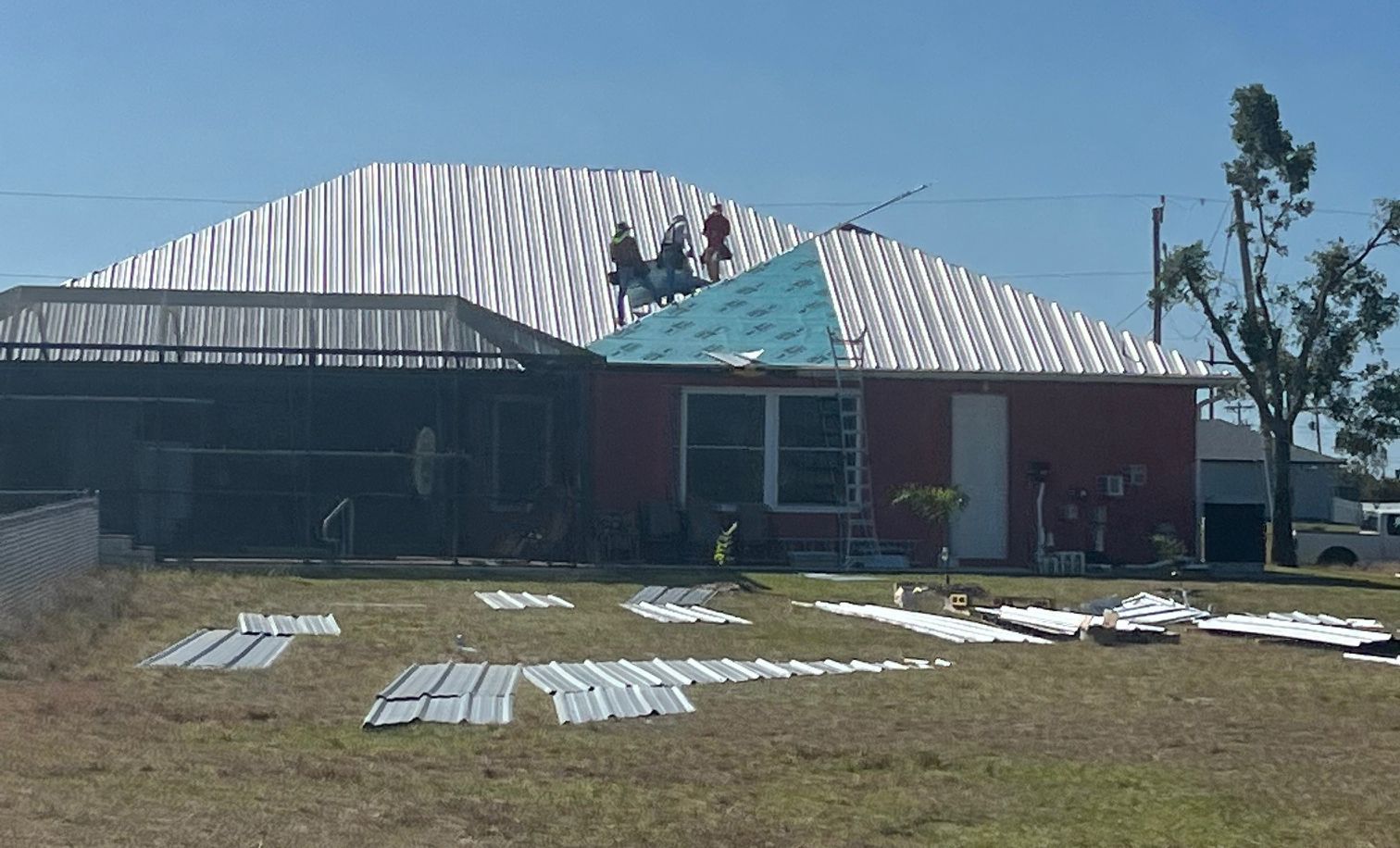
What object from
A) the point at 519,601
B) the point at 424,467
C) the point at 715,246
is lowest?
the point at 519,601

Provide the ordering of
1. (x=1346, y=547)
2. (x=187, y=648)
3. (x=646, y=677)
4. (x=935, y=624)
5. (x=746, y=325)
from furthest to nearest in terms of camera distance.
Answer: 1. (x=1346, y=547)
2. (x=746, y=325)
3. (x=935, y=624)
4. (x=187, y=648)
5. (x=646, y=677)

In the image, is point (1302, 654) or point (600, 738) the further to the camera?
point (1302, 654)

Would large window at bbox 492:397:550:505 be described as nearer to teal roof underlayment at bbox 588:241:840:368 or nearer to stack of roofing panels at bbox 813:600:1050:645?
teal roof underlayment at bbox 588:241:840:368

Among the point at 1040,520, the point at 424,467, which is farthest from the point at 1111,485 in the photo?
the point at 424,467

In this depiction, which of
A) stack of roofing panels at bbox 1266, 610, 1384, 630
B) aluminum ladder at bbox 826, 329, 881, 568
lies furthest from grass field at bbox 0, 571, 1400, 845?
aluminum ladder at bbox 826, 329, 881, 568

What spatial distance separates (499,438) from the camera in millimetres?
24859

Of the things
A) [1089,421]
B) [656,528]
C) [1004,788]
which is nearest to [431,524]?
[656,528]

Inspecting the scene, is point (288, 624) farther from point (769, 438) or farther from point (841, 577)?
point (769, 438)

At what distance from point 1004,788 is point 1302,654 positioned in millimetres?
7431

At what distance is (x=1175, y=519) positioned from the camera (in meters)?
26.1

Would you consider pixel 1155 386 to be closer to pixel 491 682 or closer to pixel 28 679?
pixel 491 682

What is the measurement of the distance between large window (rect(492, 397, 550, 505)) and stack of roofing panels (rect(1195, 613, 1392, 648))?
10.1 meters

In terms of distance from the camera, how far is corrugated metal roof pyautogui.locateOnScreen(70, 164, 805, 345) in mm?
29078

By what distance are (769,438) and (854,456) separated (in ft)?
3.84
